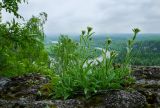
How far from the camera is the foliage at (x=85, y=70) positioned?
8102 millimetres

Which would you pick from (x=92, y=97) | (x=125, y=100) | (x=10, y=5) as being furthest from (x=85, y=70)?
(x=10, y=5)

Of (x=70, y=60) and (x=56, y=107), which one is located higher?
(x=70, y=60)

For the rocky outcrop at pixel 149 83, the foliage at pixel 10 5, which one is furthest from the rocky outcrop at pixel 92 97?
the foliage at pixel 10 5

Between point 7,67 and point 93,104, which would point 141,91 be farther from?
point 7,67

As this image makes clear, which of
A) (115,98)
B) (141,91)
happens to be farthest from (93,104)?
(141,91)

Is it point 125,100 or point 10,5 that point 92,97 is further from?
point 10,5

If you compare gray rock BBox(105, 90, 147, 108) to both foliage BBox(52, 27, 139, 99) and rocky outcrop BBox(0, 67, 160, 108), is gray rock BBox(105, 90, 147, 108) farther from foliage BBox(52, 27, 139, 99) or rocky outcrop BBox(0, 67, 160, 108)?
foliage BBox(52, 27, 139, 99)

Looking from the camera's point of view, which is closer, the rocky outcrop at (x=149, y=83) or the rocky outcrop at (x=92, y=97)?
the rocky outcrop at (x=92, y=97)

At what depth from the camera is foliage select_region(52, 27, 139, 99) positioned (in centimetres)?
810

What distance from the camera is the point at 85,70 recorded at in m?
8.23

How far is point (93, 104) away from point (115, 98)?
1.51 ft

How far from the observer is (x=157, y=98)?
752 centimetres

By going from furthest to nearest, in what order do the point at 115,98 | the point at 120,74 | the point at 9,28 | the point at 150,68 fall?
1. the point at 9,28
2. the point at 150,68
3. the point at 120,74
4. the point at 115,98

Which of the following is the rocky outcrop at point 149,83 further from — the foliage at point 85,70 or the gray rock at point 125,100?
the foliage at point 85,70
